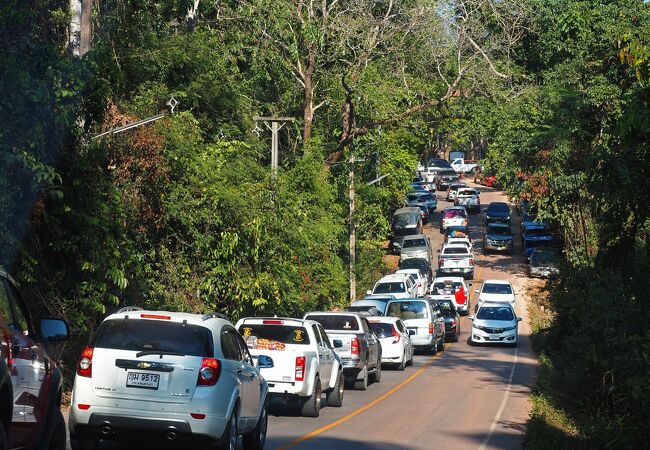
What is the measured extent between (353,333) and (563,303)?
19.1 feet

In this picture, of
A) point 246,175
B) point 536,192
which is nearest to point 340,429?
point 246,175

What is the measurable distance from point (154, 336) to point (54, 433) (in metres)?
2.11

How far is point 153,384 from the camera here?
11.3 meters

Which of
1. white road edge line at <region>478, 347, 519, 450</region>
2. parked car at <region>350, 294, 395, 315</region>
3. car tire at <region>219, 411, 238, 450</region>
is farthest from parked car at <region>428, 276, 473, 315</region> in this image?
car tire at <region>219, 411, 238, 450</region>

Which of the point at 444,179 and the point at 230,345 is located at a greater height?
the point at 444,179

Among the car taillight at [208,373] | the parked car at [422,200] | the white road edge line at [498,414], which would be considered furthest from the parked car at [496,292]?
the car taillight at [208,373]

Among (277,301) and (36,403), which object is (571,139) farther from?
(36,403)

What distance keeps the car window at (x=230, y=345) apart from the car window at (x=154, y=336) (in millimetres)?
441

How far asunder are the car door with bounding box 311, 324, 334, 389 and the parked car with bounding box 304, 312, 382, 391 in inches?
130

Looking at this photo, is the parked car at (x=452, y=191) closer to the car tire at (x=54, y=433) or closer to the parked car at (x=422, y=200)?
the parked car at (x=422, y=200)

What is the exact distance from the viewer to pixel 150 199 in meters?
22.2

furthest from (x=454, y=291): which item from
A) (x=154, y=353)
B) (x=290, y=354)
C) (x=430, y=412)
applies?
(x=154, y=353)

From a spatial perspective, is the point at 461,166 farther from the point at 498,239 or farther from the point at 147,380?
the point at 147,380

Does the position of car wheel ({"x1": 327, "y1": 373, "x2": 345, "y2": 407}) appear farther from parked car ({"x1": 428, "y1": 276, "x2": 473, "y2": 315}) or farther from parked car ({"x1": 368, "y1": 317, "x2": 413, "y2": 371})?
parked car ({"x1": 428, "y1": 276, "x2": 473, "y2": 315})
